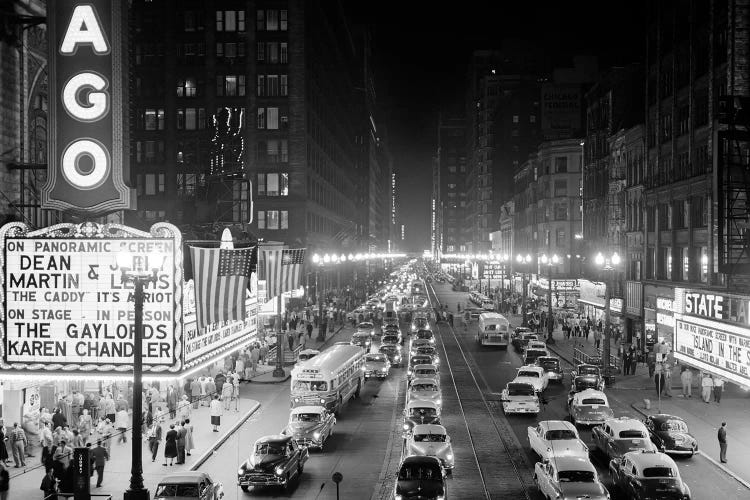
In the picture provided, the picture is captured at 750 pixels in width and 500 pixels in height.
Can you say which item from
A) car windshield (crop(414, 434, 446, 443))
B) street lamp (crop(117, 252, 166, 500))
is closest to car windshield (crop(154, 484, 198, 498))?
street lamp (crop(117, 252, 166, 500))

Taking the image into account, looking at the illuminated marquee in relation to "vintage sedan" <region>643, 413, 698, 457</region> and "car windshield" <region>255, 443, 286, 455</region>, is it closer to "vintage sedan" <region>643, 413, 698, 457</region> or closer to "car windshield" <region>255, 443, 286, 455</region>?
"car windshield" <region>255, 443, 286, 455</region>

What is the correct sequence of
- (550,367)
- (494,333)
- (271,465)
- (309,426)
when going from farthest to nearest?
(494,333) < (550,367) < (309,426) < (271,465)

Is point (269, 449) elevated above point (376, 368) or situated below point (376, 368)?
above

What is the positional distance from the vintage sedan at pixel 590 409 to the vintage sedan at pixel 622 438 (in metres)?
4.45

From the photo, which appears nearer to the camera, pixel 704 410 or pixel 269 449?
pixel 269 449

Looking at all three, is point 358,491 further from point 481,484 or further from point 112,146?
point 112,146

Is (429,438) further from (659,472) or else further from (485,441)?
(659,472)

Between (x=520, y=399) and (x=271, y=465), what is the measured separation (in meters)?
14.6

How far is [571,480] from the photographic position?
21.4 m

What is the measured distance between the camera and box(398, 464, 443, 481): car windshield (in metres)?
21.7

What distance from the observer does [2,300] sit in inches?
687

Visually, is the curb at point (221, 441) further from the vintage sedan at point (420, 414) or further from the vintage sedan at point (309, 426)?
the vintage sedan at point (420, 414)

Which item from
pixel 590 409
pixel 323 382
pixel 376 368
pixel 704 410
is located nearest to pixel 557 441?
pixel 590 409

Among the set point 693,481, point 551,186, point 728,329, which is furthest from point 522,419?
point 551,186
